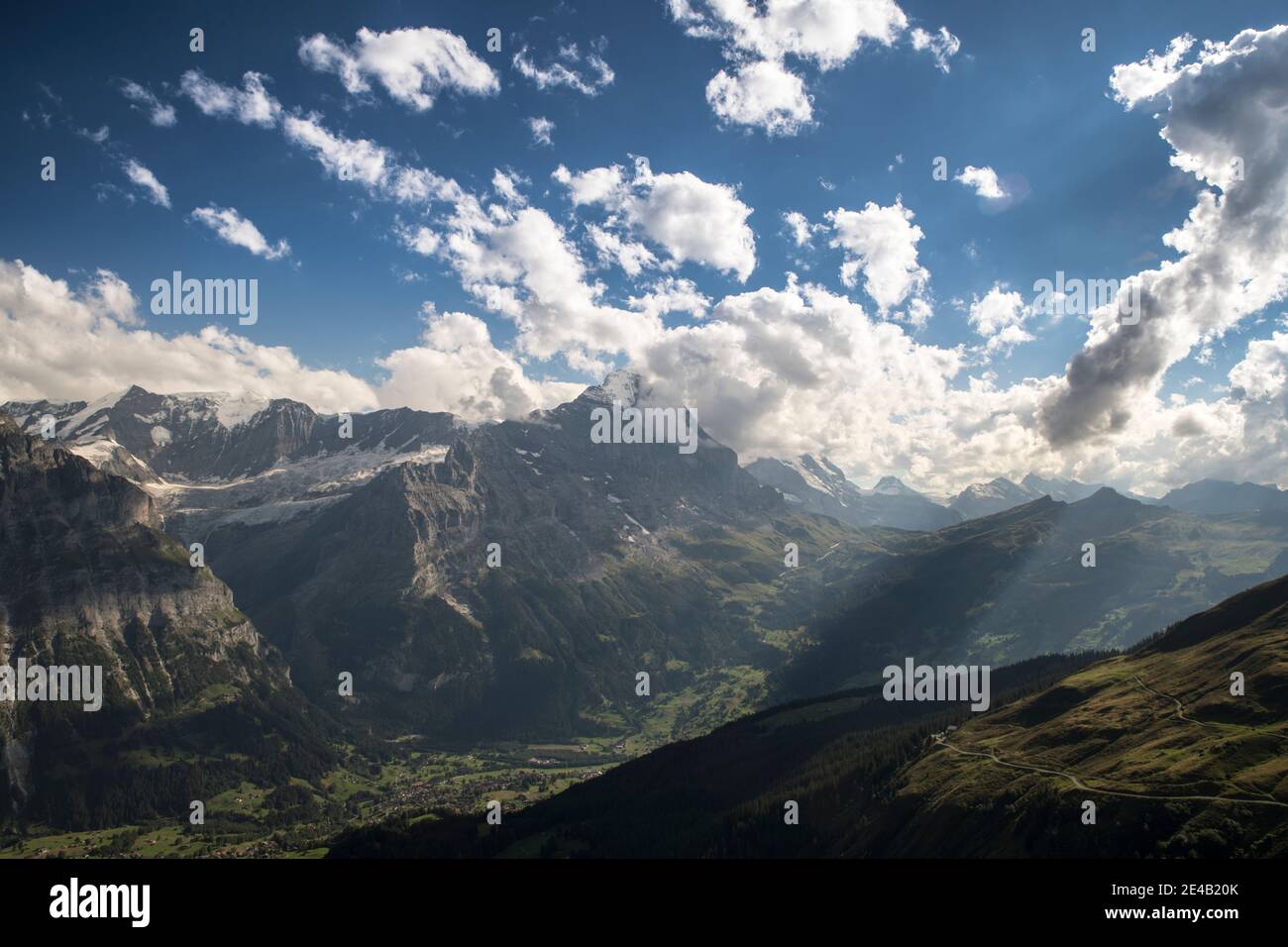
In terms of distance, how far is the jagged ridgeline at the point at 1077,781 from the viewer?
103 m

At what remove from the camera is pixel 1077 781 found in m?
123

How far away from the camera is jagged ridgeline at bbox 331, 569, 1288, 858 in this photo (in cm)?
10275
